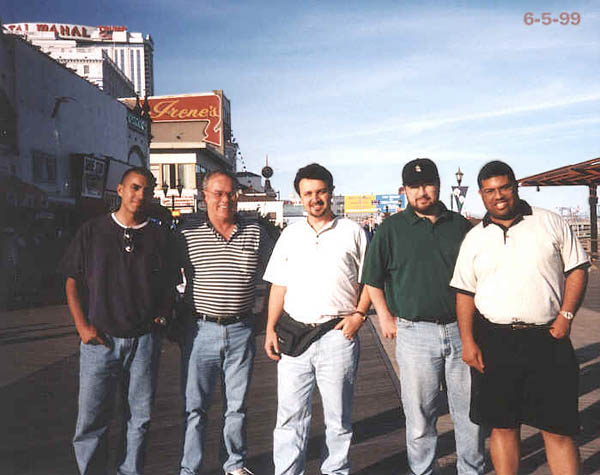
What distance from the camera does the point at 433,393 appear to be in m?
3.56

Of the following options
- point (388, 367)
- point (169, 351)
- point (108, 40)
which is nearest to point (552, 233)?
point (388, 367)

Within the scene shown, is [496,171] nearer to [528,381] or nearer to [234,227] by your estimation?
[528,381]

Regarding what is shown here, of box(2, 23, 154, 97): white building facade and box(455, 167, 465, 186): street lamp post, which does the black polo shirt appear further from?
box(2, 23, 154, 97): white building facade

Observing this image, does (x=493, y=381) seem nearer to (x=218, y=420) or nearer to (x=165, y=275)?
(x=165, y=275)

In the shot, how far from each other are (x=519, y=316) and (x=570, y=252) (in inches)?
17.6

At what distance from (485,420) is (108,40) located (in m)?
164

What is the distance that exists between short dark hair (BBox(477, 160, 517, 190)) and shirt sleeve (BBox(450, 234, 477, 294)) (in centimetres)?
36

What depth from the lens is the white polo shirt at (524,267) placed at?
3.18m

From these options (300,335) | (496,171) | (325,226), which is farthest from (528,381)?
(325,226)

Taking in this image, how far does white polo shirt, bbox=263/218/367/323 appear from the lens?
360 centimetres

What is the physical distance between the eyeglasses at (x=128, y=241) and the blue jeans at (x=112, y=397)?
0.53 meters

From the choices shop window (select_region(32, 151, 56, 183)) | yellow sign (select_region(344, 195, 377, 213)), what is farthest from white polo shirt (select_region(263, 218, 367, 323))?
yellow sign (select_region(344, 195, 377, 213))

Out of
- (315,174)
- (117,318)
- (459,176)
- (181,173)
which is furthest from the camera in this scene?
(181,173)

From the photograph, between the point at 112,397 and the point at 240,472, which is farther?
the point at 240,472
